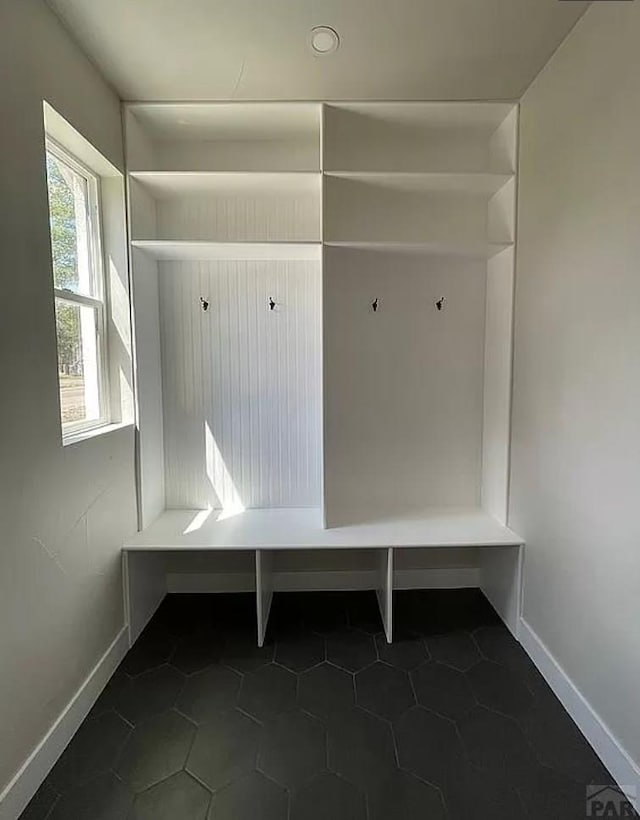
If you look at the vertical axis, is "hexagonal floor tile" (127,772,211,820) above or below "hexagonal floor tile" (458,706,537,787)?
below

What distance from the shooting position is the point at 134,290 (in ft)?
6.95

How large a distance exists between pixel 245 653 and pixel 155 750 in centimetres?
57

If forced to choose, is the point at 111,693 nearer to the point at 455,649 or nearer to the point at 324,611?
the point at 324,611

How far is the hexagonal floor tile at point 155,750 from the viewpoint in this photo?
1447 mm

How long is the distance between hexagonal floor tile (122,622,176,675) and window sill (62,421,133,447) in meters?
1.02

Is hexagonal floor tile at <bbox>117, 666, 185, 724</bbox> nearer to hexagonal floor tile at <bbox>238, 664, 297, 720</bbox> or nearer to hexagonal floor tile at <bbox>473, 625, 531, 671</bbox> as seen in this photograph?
hexagonal floor tile at <bbox>238, 664, 297, 720</bbox>

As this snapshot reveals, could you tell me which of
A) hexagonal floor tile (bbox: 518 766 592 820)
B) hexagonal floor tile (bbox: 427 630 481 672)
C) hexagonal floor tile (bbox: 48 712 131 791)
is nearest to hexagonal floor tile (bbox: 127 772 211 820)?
hexagonal floor tile (bbox: 48 712 131 791)

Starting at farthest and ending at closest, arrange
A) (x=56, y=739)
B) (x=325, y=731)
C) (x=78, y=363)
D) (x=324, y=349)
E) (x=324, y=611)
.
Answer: (x=324, y=611) → (x=324, y=349) → (x=78, y=363) → (x=325, y=731) → (x=56, y=739)

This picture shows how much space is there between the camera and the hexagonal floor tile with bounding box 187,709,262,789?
1.46 meters

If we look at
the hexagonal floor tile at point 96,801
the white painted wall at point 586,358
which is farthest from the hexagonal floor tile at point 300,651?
the white painted wall at point 586,358

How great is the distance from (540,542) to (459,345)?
3.56ft

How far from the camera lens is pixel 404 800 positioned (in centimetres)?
136

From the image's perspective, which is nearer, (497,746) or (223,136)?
(497,746)

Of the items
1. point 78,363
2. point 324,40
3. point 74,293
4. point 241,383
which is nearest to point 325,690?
point 241,383
